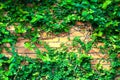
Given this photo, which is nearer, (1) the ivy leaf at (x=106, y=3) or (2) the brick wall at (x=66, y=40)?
(1) the ivy leaf at (x=106, y=3)

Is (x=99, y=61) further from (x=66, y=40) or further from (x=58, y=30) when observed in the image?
(x=58, y=30)

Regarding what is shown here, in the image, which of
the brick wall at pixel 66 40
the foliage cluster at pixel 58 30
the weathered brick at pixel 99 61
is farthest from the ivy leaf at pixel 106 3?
the weathered brick at pixel 99 61

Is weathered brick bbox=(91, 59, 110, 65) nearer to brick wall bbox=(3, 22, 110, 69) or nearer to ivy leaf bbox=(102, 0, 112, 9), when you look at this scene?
brick wall bbox=(3, 22, 110, 69)

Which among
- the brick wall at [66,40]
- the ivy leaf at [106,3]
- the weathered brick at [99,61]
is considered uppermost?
the ivy leaf at [106,3]

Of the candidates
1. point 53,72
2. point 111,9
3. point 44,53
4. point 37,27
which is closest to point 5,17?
point 37,27

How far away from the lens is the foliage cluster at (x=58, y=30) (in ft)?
12.9

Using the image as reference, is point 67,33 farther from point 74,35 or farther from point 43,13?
point 43,13

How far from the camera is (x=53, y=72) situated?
13.0 ft

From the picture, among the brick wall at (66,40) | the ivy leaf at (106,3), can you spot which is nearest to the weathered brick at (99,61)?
the brick wall at (66,40)

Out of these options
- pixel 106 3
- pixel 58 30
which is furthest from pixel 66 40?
pixel 106 3

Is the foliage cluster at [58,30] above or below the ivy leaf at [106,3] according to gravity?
below

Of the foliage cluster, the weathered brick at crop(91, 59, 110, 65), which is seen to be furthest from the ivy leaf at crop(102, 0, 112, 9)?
the weathered brick at crop(91, 59, 110, 65)

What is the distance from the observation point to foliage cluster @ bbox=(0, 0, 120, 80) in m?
3.92

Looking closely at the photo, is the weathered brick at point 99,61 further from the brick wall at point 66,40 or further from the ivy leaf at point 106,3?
the ivy leaf at point 106,3
